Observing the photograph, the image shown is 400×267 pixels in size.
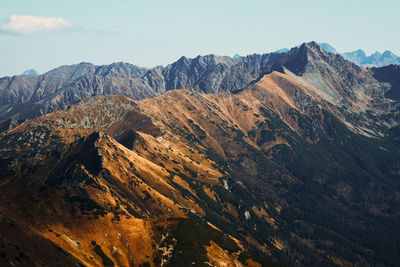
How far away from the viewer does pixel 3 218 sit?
14862 cm

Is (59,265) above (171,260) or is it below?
above

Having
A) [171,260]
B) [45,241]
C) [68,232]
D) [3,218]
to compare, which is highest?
[3,218]

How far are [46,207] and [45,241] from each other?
4868 centimetres

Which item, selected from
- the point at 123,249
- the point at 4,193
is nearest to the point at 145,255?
the point at 123,249

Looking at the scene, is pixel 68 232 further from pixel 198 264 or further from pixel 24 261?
pixel 198 264

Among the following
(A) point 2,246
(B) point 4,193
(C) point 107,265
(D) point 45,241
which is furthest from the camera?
(B) point 4,193

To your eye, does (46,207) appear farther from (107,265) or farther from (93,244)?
(107,265)

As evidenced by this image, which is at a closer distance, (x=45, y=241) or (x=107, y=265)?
(x=45, y=241)

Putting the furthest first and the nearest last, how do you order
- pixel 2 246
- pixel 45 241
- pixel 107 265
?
pixel 107 265 < pixel 45 241 < pixel 2 246

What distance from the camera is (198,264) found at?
643 ft

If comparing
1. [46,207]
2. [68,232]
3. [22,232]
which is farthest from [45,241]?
[46,207]

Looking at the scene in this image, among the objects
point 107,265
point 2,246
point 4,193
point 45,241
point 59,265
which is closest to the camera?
point 2,246

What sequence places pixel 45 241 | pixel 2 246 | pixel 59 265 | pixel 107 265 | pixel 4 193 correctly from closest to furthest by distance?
pixel 2 246
pixel 59 265
pixel 45 241
pixel 107 265
pixel 4 193

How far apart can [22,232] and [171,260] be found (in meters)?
88.4
